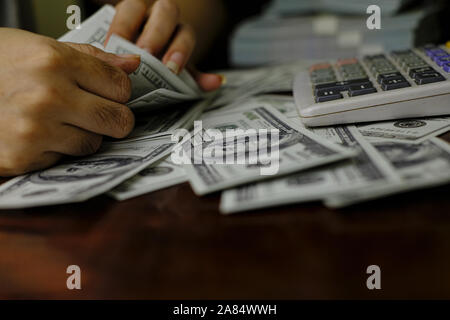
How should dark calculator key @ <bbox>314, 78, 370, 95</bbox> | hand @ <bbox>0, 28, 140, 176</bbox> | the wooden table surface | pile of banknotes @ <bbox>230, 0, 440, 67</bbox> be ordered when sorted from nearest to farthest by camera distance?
1. the wooden table surface
2. hand @ <bbox>0, 28, 140, 176</bbox>
3. dark calculator key @ <bbox>314, 78, 370, 95</bbox>
4. pile of banknotes @ <bbox>230, 0, 440, 67</bbox>

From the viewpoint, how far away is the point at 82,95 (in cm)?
41

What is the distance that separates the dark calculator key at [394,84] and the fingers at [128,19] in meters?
0.38

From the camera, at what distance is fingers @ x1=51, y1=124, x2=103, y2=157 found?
1.33 feet

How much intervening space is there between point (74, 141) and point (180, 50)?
0.87 ft

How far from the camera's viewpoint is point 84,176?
0.38m

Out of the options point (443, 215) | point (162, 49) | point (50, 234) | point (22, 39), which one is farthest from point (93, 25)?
point (443, 215)

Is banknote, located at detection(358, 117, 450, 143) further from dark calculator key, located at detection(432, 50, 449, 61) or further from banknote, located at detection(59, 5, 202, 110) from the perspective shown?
banknote, located at detection(59, 5, 202, 110)

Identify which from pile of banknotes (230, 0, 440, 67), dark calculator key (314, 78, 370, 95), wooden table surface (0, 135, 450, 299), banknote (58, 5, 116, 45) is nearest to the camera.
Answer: wooden table surface (0, 135, 450, 299)

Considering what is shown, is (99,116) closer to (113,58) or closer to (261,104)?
(113,58)

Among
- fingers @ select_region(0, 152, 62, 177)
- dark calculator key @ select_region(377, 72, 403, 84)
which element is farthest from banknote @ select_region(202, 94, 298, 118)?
fingers @ select_region(0, 152, 62, 177)

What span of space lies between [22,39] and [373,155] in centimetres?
34

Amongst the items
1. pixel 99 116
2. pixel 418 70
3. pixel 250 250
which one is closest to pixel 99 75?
pixel 99 116

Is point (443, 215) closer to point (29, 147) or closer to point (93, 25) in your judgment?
point (29, 147)

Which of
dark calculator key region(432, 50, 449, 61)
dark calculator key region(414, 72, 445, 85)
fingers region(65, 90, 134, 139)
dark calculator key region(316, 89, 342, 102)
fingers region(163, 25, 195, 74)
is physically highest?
fingers region(163, 25, 195, 74)
